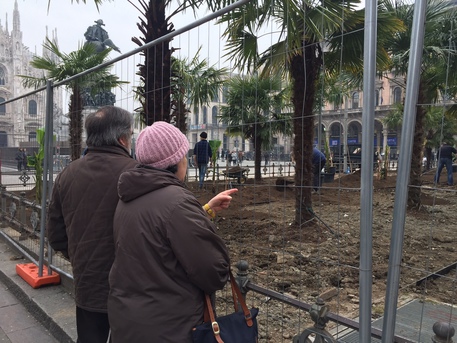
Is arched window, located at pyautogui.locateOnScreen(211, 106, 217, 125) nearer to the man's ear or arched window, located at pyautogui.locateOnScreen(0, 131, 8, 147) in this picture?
the man's ear

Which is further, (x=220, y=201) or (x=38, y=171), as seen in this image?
(x=38, y=171)

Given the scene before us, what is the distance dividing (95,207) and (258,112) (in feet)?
3.80

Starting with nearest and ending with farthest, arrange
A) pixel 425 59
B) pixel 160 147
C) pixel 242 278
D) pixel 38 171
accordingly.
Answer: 1. pixel 160 147
2. pixel 242 278
3. pixel 425 59
4. pixel 38 171

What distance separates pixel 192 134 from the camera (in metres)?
2.92

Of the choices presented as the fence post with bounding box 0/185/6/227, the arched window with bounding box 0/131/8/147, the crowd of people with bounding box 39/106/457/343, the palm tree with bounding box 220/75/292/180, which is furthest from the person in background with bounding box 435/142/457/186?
the arched window with bounding box 0/131/8/147

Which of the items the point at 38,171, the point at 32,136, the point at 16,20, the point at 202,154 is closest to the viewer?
the point at 202,154

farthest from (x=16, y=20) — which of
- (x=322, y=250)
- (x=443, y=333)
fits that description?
(x=443, y=333)

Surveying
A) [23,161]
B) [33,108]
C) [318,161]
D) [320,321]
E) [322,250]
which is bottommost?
[322,250]

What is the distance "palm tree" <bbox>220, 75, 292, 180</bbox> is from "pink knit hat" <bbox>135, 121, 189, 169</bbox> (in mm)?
696

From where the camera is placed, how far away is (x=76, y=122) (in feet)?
14.0

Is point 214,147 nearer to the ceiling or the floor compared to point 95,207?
nearer to the ceiling

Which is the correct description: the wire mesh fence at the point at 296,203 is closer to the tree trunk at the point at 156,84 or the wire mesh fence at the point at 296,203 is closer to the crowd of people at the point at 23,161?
the tree trunk at the point at 156,84

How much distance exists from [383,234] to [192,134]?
198 inches

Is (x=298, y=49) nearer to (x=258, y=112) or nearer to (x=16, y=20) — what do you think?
(x=258, y=112)
